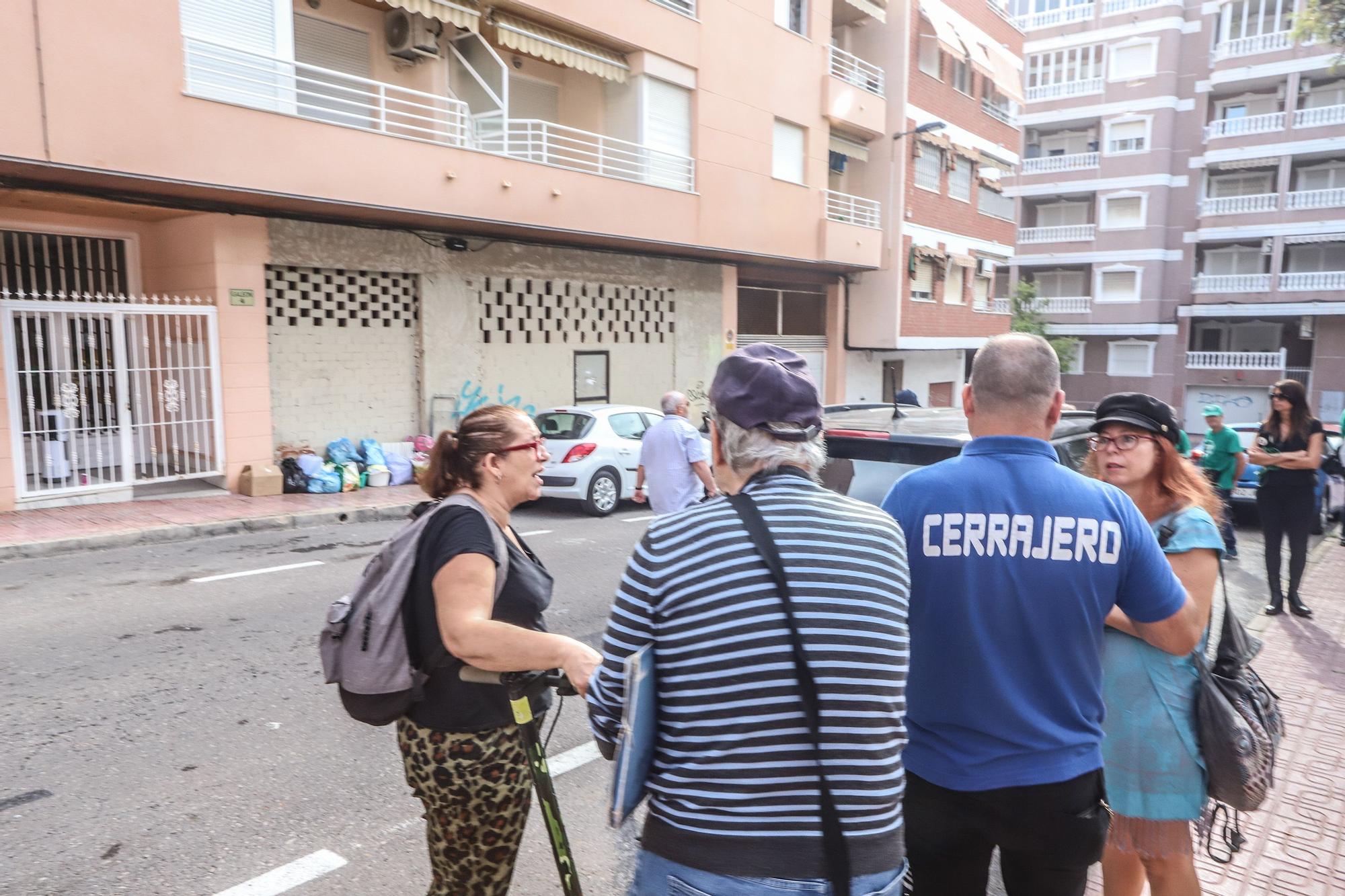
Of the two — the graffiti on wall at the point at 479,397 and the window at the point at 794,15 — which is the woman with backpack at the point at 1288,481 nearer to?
the graffiti on wall at the point at 479,397

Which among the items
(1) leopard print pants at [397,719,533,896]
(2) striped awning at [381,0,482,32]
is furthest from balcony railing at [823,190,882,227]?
(1) leopard print pants at [397,719,533,896]

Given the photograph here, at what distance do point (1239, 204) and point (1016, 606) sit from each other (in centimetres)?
4188

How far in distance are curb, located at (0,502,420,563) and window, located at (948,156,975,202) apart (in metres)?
21.4

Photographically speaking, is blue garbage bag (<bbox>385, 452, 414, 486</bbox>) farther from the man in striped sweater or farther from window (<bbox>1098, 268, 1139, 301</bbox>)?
window (<bbox>1098, 268, 1139, 301</bbox>)

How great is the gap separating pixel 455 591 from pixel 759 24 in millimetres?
19109

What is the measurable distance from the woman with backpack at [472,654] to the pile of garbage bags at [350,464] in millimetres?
10363

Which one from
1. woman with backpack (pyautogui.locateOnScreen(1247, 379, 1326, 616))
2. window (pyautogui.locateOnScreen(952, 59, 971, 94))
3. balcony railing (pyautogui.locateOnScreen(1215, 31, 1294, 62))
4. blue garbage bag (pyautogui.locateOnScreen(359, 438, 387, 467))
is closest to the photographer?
woman with backpack (pyautogui.locateOnScreen(1247, 379, 1326, 616))

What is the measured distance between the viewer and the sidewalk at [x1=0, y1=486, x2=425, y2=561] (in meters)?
9.20

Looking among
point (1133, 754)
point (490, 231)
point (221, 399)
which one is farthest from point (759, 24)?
point (1133, 754)

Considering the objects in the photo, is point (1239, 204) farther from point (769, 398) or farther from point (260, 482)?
point (769, 398)

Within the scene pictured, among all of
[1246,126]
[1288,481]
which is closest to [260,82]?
[1288,481]

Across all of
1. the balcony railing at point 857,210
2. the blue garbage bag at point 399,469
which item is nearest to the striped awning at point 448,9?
the blue garbage bag at point 399,469

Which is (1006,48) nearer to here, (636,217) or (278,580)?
(636,217)

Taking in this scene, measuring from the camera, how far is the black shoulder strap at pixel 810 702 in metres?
1.54
